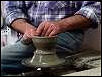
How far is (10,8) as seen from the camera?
120 centimetres

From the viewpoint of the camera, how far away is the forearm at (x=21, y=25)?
3.74 feet

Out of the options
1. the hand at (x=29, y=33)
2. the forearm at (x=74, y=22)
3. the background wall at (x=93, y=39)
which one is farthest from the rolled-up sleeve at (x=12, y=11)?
the background wall at (x=93, y=39)

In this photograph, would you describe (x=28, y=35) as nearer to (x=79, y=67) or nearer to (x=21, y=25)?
(x=21, y=25)

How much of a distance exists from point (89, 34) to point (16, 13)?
1.64 feet

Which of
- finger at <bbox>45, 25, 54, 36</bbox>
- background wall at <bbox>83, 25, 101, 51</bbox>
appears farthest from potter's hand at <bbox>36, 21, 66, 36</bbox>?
background wall at <bbox>83, 25, 101, 51</bbox>

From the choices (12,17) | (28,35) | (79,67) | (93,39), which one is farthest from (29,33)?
(93,39)

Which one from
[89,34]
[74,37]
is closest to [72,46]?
[74,37]

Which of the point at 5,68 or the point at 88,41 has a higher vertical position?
the point at 88,41

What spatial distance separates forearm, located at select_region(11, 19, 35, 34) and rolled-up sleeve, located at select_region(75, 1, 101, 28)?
0.91 feet

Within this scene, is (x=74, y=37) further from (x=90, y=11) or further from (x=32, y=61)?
(x=32, y=61)

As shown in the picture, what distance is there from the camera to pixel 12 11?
1.19 meters

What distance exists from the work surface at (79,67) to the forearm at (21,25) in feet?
0.79

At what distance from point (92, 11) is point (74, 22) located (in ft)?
0.40

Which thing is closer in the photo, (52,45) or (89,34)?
(52,45)
